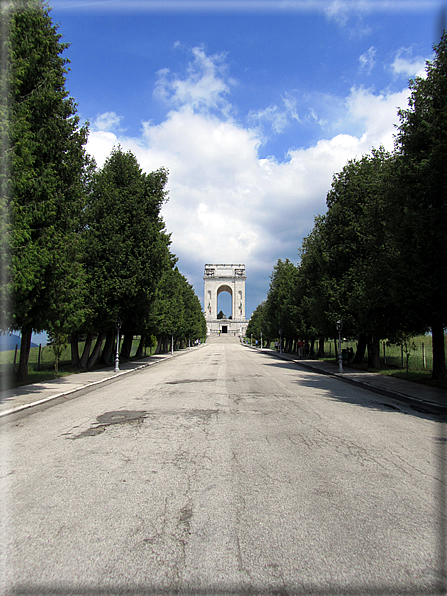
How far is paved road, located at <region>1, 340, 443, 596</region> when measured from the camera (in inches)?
110

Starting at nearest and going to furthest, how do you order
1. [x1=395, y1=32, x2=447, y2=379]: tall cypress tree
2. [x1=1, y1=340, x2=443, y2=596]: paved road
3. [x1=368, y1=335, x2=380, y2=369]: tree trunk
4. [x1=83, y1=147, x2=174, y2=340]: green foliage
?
[x1=1, y1=340, x2=443, y2=596]: paved road, [x1=395, y1=32, x2=447, y2=379]: tall cypress tree, [x1=83, y1=147, x2=174, y2=340]: green foliage, [x1=368, y1=335, x2=380, y2=369]: tree trunk

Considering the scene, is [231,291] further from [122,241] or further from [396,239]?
[396,239]

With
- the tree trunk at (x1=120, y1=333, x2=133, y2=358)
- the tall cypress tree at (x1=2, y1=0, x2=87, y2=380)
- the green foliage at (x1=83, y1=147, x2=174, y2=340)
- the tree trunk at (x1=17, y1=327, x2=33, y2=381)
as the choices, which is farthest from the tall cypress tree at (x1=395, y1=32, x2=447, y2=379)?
the tree trunk at (x1=120, y1=333, x2=133, y2=358)

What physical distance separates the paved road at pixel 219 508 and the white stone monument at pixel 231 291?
427ft

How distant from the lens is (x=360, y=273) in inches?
910

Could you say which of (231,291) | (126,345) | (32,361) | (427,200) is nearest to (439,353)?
(427,200)

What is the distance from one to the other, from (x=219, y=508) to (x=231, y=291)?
140 meters

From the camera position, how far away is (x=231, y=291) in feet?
472

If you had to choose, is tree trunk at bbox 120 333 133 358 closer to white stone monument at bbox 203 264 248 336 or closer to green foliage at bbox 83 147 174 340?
green foliage at bbox 83 147 174 340

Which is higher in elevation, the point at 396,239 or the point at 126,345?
the point at 396,239

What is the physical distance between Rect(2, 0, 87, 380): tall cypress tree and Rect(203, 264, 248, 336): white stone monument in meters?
123

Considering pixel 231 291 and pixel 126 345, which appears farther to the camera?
pixel 231 291

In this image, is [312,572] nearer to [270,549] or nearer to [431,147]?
[270,549]

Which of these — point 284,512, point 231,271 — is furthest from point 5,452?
point 231,271
